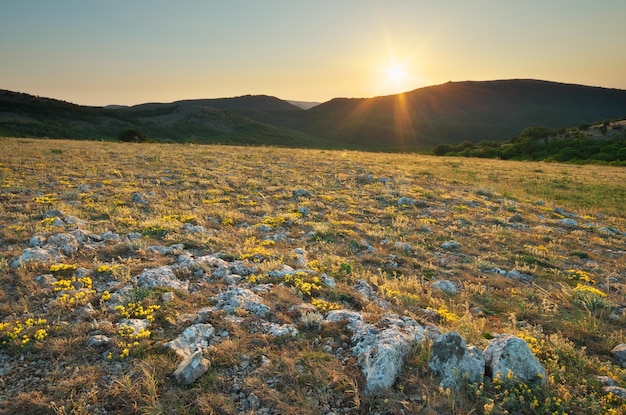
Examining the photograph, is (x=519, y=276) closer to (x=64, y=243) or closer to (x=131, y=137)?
(x=64, y=243)

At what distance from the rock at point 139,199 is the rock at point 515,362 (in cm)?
1274

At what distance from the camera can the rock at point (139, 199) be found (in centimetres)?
1376

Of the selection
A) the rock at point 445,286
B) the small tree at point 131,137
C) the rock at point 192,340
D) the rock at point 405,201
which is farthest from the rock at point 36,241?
the small tree at point 131,137

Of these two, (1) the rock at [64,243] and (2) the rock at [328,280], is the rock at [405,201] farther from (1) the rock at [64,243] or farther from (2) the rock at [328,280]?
(1) the rock at [64,243]

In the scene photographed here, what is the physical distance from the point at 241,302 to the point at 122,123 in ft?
342

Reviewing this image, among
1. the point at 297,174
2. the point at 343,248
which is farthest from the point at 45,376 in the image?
the point at 297,174

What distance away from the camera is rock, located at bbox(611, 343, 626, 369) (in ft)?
18.2

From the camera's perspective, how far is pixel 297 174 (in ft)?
77.0

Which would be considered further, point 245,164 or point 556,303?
point 245,164

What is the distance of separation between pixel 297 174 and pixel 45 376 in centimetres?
1953

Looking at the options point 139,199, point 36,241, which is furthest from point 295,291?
point 139,199

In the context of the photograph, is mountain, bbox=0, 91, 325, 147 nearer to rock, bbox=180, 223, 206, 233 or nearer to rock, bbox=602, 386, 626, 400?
rock, bbox=180, 223, 206, 233

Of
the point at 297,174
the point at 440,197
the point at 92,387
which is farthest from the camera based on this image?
the point at 297,174

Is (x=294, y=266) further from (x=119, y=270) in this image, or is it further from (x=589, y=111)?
(x=589, y=111)
